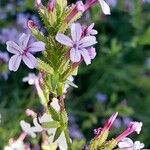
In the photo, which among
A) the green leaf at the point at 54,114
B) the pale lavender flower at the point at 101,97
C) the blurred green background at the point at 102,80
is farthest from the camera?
the pale lavender flower at the point at 101,97

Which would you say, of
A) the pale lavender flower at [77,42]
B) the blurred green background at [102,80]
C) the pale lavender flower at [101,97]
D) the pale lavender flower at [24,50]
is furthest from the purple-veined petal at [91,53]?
the pale lavender flower at [101,97]

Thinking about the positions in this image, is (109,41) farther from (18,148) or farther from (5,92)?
(18,148)

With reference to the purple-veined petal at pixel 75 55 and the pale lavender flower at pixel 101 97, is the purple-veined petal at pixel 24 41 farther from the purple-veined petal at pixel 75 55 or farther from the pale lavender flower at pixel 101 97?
the pale lavender flower at pixel 101 97

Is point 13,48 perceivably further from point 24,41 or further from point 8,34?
point 8,34

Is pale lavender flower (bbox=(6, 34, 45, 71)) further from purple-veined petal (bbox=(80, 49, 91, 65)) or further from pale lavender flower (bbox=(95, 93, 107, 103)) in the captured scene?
pale lavender flower (bbox=(95, 93, 107, 103))

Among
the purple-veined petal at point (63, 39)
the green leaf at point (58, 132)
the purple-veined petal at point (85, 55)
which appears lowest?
the green leaf at point (58, 132)

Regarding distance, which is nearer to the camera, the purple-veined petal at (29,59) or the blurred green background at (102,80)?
the purple-veined petal at (29,59)

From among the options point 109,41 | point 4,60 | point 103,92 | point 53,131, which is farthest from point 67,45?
point 109,41
